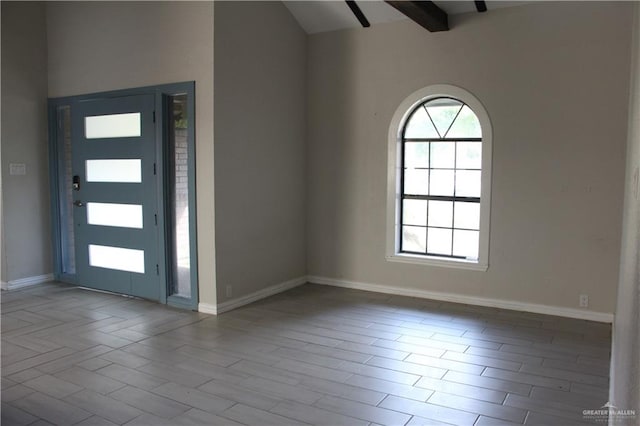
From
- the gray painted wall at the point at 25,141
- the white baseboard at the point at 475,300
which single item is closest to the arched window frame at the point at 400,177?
the white baseboard at the point at 475,300

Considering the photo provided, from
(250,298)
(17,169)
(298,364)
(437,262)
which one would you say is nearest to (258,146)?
(250,298)

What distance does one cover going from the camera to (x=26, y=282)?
5.99 metres

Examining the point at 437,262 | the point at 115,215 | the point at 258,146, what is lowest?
the point at 437,262

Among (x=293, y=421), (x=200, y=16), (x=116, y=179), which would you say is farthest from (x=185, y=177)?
(x=293, y=421)

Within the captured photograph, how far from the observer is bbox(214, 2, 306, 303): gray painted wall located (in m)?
4.94

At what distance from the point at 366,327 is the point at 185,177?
224 centimetres

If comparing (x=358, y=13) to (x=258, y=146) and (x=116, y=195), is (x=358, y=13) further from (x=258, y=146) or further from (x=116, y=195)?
(x=116, y=195)

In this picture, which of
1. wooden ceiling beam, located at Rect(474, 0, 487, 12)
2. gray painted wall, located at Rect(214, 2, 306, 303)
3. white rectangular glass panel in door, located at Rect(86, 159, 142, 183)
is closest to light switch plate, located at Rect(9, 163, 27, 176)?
white rectangular glass panel in door, located at Rect(86, 159, 142, 183)

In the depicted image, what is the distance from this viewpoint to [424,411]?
3.01 meters

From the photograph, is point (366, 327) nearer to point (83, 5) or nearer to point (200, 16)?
point (200, 16)

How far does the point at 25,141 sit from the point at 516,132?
5.27 meters

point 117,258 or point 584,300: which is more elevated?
point 117,258

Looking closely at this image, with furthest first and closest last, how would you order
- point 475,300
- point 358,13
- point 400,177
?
point 400,177 → point 358,13 → point 475,300

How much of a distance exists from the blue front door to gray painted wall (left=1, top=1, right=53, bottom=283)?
0.50 m
